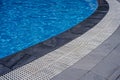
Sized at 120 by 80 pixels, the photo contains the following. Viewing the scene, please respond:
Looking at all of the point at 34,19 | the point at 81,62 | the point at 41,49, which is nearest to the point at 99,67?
the point at 81,62

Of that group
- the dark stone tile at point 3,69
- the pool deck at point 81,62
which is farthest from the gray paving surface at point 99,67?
the dark stone tile at point 3,69

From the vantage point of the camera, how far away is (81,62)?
4820mm

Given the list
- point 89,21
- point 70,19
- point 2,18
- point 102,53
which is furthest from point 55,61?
point 2,18

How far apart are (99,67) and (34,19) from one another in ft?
18.9

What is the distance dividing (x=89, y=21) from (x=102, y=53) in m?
2.93

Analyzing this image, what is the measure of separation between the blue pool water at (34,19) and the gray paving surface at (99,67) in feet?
8.38

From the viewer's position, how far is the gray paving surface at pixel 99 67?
421 centimetres

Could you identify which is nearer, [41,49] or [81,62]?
[81,62]

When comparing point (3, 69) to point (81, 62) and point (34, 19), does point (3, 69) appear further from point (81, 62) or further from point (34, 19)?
point (34, 19)

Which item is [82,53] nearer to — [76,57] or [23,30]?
[76,57]

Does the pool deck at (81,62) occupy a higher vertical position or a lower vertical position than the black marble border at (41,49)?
higher

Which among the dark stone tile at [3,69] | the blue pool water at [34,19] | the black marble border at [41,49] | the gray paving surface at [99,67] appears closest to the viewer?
the gray paving surface at [99,67]

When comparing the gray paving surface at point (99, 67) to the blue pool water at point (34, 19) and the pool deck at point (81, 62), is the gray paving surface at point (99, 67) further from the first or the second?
the blue pool water at point (34, 19)

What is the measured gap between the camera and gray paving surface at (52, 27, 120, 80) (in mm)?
4211
